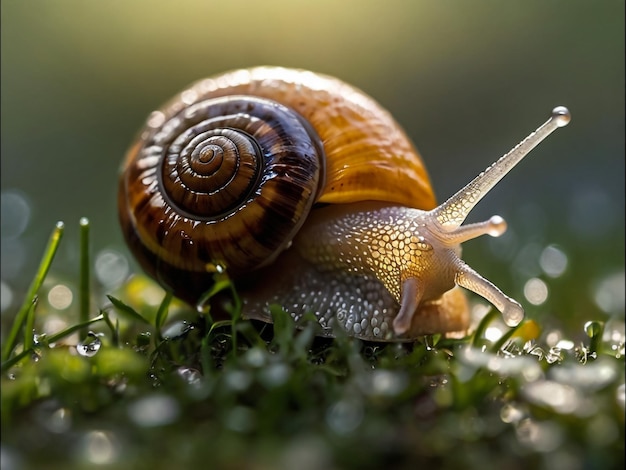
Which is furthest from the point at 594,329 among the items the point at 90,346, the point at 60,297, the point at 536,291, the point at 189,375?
the point at 60,297

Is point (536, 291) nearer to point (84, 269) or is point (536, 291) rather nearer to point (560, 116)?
point (560, 116)

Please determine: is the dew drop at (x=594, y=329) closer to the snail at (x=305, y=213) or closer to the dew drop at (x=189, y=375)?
the snail at (x=305, y=213)

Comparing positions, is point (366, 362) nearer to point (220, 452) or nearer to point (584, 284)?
point (220, 452)

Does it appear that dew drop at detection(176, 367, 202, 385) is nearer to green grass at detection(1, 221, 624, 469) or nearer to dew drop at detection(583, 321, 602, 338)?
green grass at detection(1, 221, 624, 469)

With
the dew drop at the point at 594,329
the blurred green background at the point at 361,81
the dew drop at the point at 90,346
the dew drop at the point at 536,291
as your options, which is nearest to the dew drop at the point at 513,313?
the dew drop at the point at 594,329

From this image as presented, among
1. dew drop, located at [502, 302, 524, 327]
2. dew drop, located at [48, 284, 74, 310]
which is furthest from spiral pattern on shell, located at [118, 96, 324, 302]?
dew drop, located at [502, 302, 524, 327]

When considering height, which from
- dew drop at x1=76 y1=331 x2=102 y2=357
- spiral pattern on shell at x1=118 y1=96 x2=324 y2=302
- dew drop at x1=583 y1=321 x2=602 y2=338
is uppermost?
spiral pattern on shell at x1=118 y1=96 x2=324 y2=302

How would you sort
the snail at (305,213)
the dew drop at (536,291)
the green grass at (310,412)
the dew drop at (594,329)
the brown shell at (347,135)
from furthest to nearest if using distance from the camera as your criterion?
the dew drop at (536,291), the brown shell at (347,135), the snail at (305,213), the dew drop at (594,329), the green grass at (310,412)
